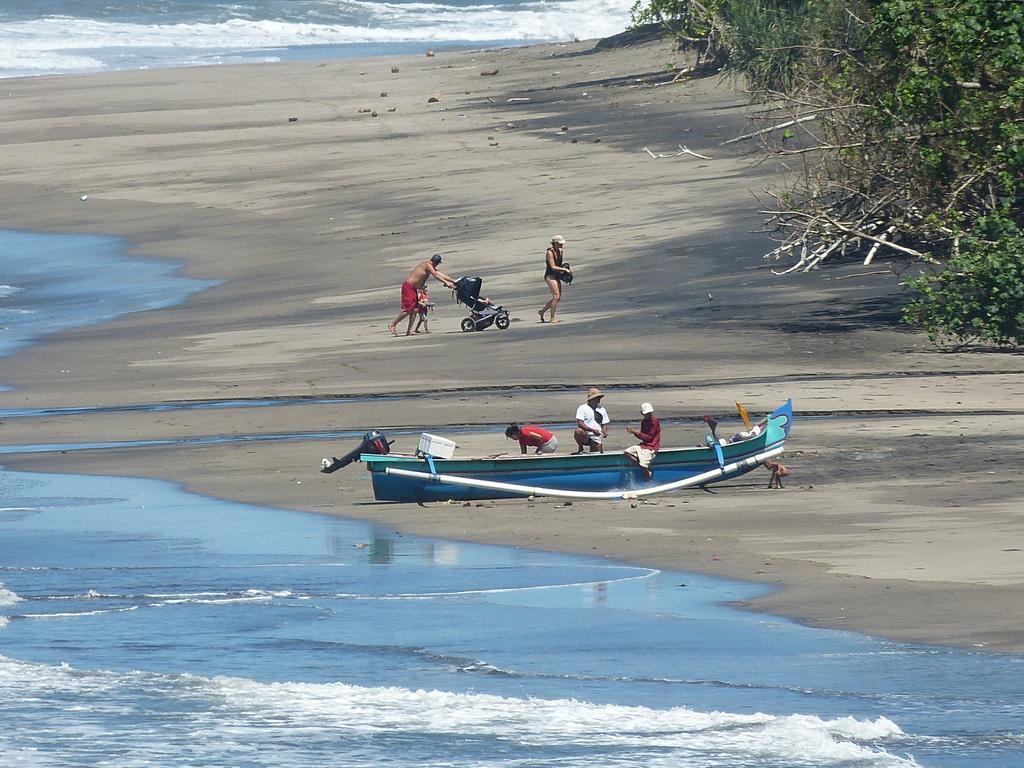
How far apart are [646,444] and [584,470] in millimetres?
644

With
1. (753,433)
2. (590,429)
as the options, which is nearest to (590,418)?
(590,429)

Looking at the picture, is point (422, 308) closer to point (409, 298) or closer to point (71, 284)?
point (409, 298)

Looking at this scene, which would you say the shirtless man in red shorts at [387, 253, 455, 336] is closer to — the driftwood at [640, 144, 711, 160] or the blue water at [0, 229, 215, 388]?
the blue water at [0, 229, 215, 388]

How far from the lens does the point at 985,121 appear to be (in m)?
24.2

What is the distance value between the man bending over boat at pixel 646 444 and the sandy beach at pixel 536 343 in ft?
1.56

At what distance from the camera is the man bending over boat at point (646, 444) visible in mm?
17641

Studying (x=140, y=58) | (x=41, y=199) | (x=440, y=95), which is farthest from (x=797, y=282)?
(x=140, y=58)

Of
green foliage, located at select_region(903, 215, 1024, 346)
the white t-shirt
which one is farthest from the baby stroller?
the white t-shirt

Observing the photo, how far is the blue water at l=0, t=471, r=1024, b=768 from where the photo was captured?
1150 centimetres

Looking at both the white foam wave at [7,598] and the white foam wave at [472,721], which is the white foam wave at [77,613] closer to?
the white foam wave at [7,598]

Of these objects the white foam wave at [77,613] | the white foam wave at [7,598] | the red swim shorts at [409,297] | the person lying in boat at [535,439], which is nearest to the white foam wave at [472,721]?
the white foam wave at [77,613]

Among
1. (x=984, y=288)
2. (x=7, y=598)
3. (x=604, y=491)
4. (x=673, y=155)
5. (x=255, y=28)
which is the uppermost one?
(x=255, y=28)

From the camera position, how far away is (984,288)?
23141 millimetres

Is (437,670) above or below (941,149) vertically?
below
